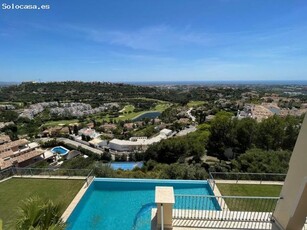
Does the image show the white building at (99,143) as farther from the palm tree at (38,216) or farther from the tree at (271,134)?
the palm tree at (38,216)

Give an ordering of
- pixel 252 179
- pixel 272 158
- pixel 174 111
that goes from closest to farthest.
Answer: pixel 252 179, pixel 272 158, pixel 174 111

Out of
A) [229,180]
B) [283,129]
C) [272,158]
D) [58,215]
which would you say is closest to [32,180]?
[58,215]

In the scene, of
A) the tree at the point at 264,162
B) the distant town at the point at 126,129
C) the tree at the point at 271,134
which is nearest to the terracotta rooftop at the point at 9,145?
the distant town at the point at 126,129

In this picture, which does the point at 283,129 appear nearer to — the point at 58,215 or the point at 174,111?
the point at 58,215

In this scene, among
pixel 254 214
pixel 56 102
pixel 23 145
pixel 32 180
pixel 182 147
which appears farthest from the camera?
pixel 56 102

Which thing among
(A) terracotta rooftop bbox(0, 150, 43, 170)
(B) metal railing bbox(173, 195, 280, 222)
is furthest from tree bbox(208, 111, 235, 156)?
(A) terracotta rooftop bbox(0, 150, 43, 170)

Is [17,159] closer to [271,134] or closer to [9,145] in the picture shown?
[9,145]

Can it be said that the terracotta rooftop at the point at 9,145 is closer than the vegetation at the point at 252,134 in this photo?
No
